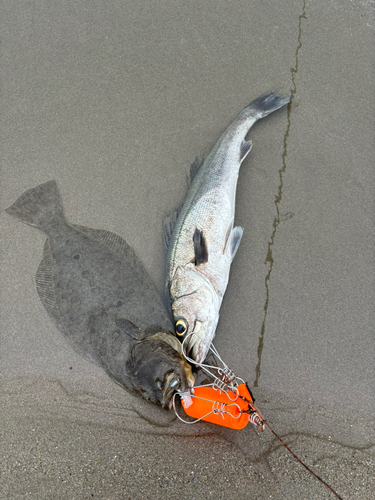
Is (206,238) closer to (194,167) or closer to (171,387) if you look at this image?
(194,167)

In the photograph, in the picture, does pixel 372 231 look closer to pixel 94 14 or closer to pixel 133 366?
pixel 133 366

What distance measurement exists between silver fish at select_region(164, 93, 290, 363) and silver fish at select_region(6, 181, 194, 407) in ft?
0.71

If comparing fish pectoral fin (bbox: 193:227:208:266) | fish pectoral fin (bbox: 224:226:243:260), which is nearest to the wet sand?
fish pectoral fin (bbox: 224:226:243:260)

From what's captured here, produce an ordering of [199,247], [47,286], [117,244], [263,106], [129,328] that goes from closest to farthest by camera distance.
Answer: [129,328]
[199,247]
[47,286]
[117,244]
[263,106]

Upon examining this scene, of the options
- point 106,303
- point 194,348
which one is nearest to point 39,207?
point 106,303

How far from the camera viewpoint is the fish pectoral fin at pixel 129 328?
299 cm

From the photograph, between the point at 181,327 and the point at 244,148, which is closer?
the point at 181,327

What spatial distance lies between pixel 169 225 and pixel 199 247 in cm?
52

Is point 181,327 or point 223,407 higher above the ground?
point 181,327

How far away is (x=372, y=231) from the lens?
352cm

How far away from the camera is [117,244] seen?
3451 mm

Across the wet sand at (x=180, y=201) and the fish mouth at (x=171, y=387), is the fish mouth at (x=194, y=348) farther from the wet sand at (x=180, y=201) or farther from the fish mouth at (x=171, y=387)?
the wet sand at (x=180, y=201)

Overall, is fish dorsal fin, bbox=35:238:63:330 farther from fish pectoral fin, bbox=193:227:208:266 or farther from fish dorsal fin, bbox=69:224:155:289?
fish pectoral fin, bbox=193:227:208:266

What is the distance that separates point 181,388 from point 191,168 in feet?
7.43
